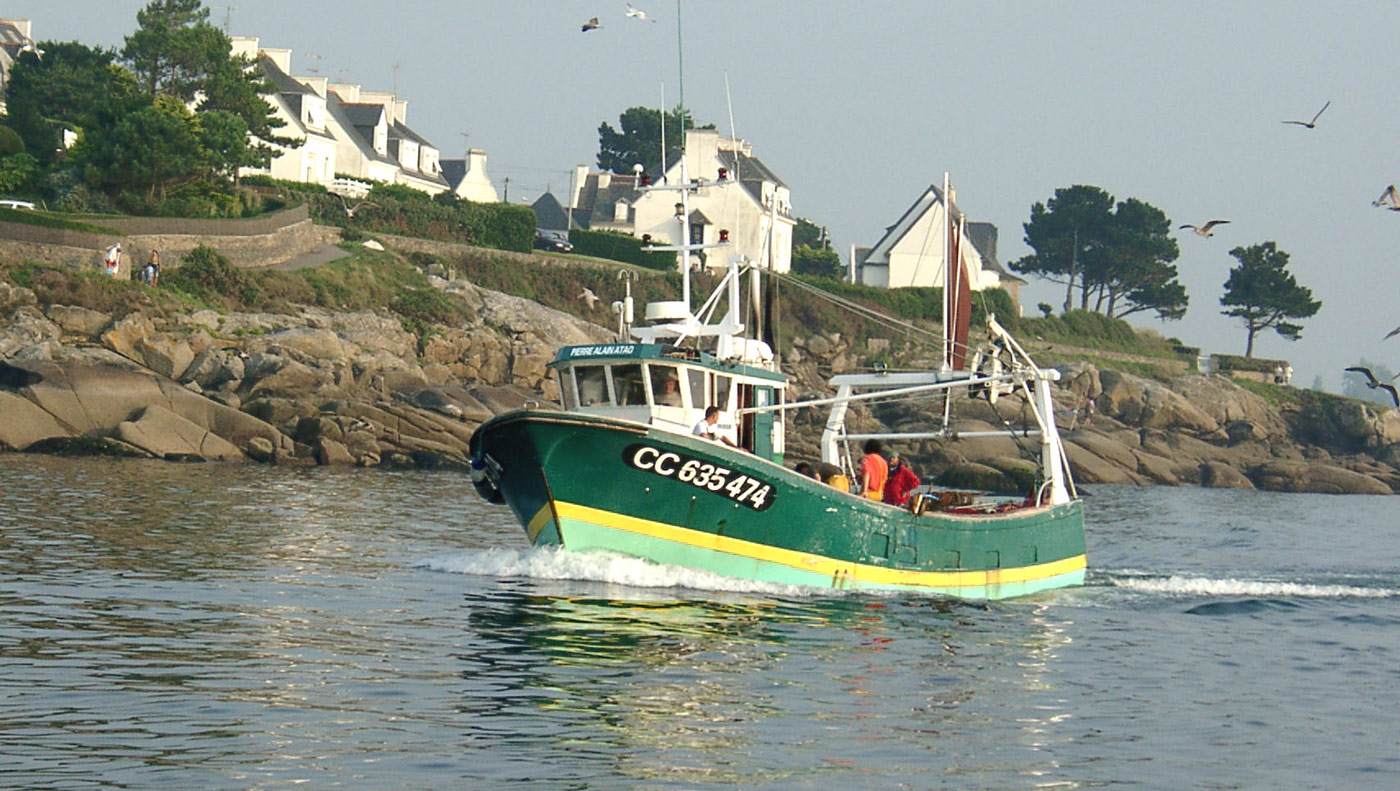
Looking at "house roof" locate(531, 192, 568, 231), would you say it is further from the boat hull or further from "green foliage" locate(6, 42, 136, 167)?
the boat hull

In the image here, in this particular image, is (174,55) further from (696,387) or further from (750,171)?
(696,387)

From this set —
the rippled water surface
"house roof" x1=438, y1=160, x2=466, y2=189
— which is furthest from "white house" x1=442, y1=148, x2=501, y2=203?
the rippled water surface

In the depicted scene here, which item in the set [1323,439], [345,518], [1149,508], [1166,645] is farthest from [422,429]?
[1323,439]

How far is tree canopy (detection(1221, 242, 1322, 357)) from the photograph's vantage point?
105 meters

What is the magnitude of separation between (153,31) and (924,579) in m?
55.4

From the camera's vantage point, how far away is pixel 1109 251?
106 meters

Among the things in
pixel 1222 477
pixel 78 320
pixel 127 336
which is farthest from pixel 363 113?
pixel 1222 477

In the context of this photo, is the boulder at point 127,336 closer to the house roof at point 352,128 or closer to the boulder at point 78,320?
the boulder at point 78,320

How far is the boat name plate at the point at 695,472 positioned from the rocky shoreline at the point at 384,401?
42.4 feet

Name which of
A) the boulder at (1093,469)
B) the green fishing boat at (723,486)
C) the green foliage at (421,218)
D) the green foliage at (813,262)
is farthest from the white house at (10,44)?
Answer: the green fishing boat at (723,486)

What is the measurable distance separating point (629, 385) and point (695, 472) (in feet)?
8.29

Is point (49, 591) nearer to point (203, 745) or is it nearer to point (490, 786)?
point (203, 745)

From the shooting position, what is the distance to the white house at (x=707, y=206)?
85.1 meters

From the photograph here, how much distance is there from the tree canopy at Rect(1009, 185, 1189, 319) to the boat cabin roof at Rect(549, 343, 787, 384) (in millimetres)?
86914
